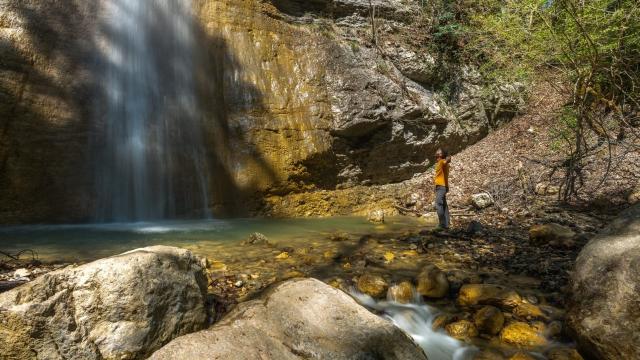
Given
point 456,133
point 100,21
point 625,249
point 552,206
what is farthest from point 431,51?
point 625,249

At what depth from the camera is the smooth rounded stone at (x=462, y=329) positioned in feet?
12.0

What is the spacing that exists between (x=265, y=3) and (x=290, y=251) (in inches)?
354

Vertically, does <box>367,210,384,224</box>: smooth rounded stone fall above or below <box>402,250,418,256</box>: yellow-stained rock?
above

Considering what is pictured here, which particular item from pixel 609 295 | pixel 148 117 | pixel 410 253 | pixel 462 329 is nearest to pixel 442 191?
pixel 410 253

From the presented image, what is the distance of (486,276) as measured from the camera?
4953mm

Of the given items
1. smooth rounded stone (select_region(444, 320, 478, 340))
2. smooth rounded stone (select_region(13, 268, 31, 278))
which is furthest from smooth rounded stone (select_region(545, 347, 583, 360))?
smooth rounded stone (select_region(13, 268, 31, 278))

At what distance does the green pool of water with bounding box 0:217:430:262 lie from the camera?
5980 mm

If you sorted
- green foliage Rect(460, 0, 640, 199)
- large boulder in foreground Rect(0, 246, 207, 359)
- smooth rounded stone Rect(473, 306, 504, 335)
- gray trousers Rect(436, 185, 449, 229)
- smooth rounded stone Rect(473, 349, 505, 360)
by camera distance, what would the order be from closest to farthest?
large boulder in foreground Rect(0, 246, 207, 359) < smooth rounded stone Rect(473, 349, 505, 360) < smooth rounded stone Rect(473, 306, 504, 335) < green foliage Rect(460, 0, 640, 199) < gray trousers Rect(436, 185, 449, 229)

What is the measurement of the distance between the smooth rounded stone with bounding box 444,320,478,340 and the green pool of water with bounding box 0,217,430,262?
3275 millimetres

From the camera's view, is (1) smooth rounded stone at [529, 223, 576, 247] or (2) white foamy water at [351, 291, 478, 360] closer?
(2) white foamy water at [351, 291, 478, 360]

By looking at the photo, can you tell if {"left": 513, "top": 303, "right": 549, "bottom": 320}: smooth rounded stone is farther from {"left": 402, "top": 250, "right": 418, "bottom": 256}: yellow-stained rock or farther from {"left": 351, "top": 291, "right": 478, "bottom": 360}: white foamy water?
{"left": 402, "top": 250, "right": 418, "bottom": 256}: yellow-stained rock

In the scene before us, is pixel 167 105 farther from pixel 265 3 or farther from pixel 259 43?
pixel 265 3

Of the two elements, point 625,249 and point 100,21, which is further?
point 100,21

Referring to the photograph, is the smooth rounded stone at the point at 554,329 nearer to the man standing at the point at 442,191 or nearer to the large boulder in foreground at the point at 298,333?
the large boulder in foreground at the point at 298,333
